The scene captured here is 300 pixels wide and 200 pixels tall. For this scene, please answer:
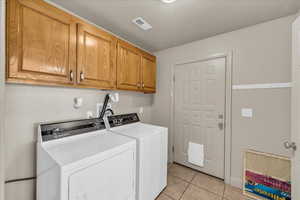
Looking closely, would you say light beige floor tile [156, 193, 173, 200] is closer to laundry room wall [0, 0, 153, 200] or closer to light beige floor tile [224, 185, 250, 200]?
light beige floor tile [224, 185, 250, 200]

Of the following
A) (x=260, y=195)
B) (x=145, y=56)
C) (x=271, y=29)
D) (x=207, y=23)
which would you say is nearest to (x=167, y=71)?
(x=145, y=56)

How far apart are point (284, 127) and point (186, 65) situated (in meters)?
1.66

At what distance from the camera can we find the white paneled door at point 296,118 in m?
1.03

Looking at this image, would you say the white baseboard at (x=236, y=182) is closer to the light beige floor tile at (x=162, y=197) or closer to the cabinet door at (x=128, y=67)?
the light beige floor tile at (x=162, y=197)

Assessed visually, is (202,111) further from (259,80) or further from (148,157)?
(148,157)

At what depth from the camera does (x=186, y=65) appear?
95.4 inches

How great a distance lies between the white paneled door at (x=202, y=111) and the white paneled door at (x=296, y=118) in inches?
36.3

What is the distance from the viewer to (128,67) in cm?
195

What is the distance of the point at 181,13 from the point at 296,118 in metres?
1.56

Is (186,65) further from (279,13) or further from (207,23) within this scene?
(279,13)

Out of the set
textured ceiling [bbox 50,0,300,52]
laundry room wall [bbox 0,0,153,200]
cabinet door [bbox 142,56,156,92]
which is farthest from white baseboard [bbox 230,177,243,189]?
laundry room wall [bbox 0,0,153,200]

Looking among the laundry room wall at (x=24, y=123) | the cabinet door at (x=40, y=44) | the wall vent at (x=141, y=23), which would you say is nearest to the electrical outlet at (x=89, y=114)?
the laundry room wall at (x=24, y=123)

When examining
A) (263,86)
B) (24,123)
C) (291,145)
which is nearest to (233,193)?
(291,145)

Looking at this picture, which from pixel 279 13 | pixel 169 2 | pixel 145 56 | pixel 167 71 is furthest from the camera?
pixel 167 71
